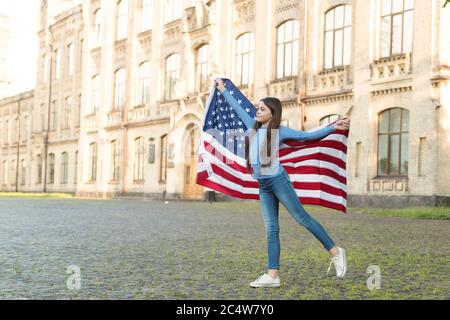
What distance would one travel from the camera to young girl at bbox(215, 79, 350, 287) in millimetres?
6250

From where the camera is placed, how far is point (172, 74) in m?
37.9

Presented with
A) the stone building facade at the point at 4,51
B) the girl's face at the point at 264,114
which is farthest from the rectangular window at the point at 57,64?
the girl's face at the point at 264,114

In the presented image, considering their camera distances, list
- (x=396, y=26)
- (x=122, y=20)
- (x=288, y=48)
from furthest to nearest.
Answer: (x=122, y=20)
(x=288, y=48)
(x=396, y=26)

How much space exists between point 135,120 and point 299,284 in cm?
3455

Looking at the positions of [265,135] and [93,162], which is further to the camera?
[93,162]

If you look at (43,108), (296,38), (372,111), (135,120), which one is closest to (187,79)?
(135,120)

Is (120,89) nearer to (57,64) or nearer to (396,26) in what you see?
(57,64)

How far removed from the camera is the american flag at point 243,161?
280 inches

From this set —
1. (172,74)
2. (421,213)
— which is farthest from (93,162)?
(421,213)

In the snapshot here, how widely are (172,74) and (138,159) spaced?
5.84 m

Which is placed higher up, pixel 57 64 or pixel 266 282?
pixel 57 64

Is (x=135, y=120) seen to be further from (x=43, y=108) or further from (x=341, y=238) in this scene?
(x=341, y=238)

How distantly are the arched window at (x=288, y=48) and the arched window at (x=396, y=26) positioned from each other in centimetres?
476

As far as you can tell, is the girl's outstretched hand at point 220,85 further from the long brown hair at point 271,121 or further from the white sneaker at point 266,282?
the white sneaker at point 266,282
